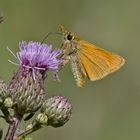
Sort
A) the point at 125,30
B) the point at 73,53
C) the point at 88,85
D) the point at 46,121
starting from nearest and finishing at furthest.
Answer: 1. the point at 46,121
2. the point at 73,53
3. the point at 88,85
4. the point at 125,30

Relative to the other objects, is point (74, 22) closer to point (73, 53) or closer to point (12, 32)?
point (12, 32)

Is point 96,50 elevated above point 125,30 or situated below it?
below

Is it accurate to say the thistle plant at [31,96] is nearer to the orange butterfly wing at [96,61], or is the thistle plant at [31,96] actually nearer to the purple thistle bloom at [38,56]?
the purple thistle bloom at [38,56]

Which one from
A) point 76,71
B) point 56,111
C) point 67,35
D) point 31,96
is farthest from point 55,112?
point 67,35

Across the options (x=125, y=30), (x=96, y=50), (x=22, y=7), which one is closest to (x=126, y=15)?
(x=125, y=30)

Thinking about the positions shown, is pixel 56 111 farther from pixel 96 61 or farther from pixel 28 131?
pixel 96 61

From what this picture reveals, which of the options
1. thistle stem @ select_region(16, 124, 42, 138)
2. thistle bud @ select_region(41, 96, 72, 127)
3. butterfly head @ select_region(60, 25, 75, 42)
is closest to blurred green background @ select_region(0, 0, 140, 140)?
butterfly head @ select_region(60, 25, 75, 42)

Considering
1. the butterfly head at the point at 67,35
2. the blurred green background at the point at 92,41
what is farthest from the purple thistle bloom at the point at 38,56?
the blurred green background at the point at 92,41

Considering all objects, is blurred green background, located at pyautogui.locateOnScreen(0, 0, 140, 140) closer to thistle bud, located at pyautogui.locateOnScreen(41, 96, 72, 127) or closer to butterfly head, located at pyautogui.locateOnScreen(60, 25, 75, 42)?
butterfly head, located at pyautogui.locateOnScreen(60, 25, 75, 42)
